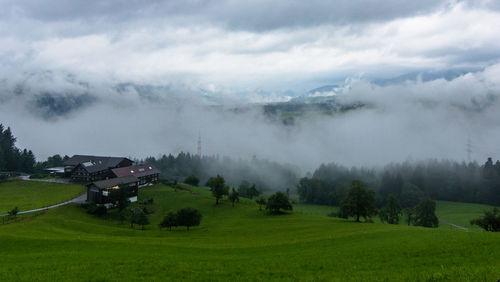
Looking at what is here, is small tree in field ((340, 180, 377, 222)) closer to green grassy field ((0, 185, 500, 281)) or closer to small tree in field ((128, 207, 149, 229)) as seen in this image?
green grassy field ((0, 185, 500, 281))

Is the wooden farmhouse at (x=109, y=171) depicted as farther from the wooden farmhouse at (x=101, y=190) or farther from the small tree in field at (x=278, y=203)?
the small tree in field at (x=278, y=203)

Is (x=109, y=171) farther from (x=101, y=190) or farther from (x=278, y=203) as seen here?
(x=278, y=203)

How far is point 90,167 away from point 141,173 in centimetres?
2237

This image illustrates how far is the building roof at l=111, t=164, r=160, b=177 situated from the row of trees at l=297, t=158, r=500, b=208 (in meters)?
86.8

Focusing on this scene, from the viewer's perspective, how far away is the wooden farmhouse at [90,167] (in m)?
121

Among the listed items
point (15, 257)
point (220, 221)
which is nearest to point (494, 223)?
point (220, 221)

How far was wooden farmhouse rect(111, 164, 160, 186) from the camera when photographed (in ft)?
384

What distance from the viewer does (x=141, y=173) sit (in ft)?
402

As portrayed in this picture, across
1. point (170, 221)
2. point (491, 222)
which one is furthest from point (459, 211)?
point (170, 221)

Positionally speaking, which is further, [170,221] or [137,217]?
[137,217]

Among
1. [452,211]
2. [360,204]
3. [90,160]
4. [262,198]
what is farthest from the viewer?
[452,211]

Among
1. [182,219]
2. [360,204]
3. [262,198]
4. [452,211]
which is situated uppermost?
[360,204]

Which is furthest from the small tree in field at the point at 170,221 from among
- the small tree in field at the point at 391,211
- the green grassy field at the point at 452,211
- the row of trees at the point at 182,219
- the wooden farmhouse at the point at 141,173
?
the green grassy field at the point at 452,211

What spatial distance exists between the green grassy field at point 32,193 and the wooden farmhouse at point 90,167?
8784 mm
